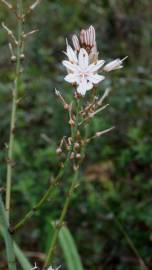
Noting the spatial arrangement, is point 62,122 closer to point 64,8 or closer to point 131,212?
point 131,212

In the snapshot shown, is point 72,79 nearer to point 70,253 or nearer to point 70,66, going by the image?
point 70,66

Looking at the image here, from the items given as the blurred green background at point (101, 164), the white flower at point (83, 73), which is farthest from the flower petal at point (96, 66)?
the blurred green background at point (101, 164)

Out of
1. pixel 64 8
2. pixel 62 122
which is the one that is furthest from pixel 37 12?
pixel 62 122

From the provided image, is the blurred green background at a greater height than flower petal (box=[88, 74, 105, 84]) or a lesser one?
lesser

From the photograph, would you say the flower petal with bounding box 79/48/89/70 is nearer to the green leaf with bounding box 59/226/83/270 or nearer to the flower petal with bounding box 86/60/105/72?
the flower petal with bounding box 86/60/105/72

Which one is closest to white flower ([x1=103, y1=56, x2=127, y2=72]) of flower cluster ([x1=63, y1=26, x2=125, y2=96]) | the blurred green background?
flower cluster ([x1=63, y1=26, x2=125, y2=96])

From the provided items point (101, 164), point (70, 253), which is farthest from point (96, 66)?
point (101, 164)
